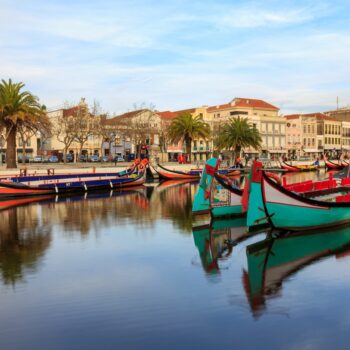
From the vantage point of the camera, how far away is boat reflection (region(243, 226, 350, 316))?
10.5 meters

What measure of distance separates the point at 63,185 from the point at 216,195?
16.6 meters

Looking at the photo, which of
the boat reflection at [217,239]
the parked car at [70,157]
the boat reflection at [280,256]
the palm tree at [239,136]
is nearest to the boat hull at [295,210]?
the boat reflection at [280,256]

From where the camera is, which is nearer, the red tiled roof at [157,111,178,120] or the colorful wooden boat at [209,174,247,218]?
the colorful wooden boat at [209,174,247,218]

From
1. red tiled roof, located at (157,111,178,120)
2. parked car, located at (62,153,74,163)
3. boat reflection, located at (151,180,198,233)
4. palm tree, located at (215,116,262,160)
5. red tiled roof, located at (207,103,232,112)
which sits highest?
red tiled roof, located at (207,103,232,112)

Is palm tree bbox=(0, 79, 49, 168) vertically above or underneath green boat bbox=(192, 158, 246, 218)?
above

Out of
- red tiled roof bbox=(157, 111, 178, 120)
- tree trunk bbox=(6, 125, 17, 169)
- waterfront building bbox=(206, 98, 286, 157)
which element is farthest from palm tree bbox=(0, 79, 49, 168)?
waterfront building bbox=(206, 98, 286, 157)

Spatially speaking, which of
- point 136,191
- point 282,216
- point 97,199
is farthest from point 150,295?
point 136,191

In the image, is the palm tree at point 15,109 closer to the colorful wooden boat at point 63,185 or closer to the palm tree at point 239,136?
the colorful wooden boat at point 63,185

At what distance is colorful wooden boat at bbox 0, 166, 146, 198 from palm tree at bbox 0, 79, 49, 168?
31.0ft

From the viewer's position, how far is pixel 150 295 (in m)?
10.2

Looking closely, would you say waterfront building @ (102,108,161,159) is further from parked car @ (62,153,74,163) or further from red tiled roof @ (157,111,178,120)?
parked car @ (62,153,74,163)

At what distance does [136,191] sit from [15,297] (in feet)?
85.9

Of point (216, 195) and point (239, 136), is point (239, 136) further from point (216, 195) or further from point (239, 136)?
point (216, 195)

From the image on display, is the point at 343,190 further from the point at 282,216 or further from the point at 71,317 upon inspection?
the point at 71,317
